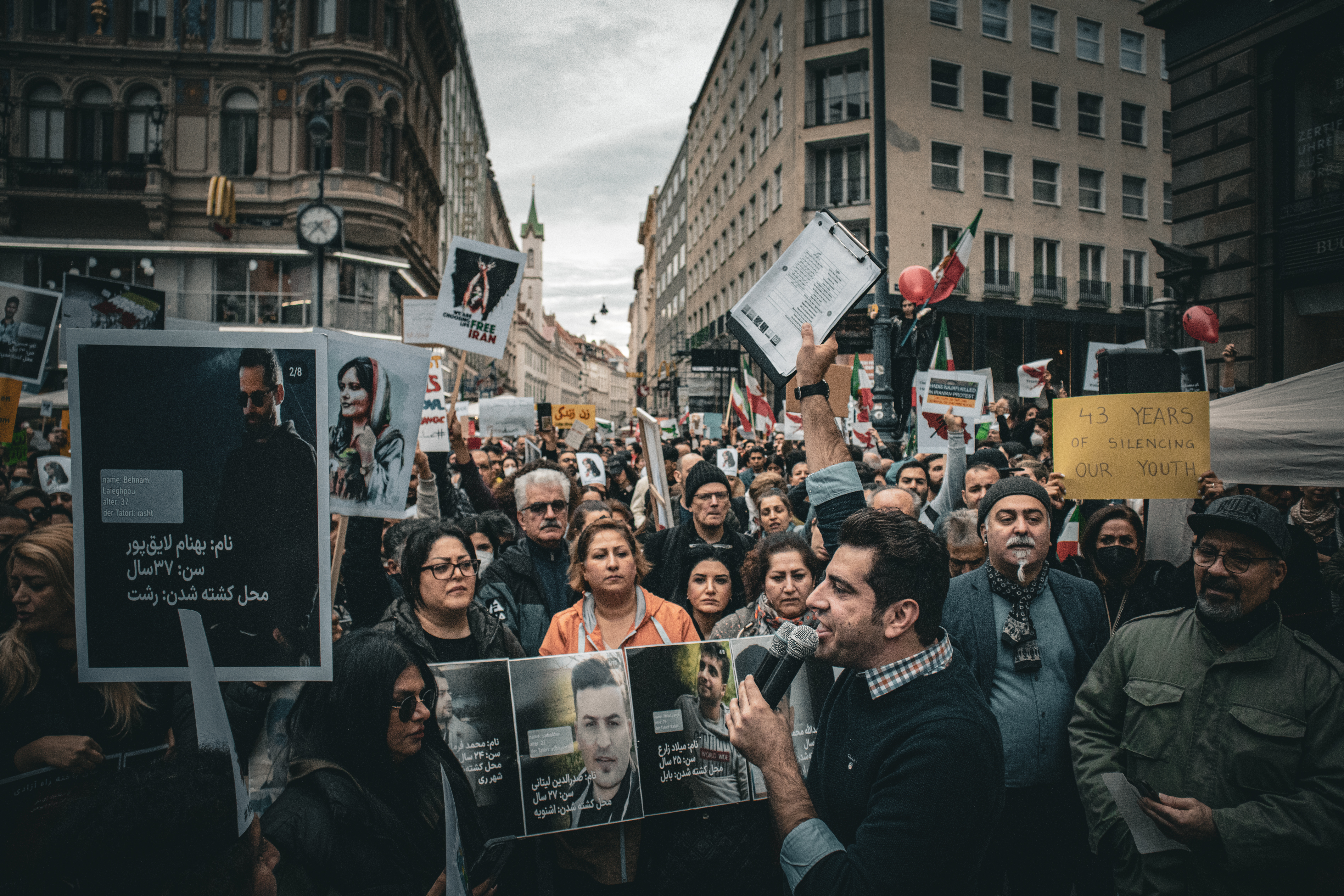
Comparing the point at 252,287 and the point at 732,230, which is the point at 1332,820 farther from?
the point at 732,230

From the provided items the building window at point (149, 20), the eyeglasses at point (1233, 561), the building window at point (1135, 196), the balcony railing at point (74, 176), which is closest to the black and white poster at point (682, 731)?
the eyeglasses at point (1233, 561)

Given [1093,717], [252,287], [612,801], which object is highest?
[252,287]

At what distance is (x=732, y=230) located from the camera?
42.0 meters

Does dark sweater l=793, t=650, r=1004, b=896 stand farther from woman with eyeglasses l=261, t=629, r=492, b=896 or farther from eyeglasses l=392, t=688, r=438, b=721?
eyeglasses l=392, t=688, r=438, b=721

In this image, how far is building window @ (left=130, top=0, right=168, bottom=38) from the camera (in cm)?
3241

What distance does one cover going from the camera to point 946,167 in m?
29.1

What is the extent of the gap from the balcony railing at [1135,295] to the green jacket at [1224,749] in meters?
33.0

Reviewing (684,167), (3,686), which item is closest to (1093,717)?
(3,686)

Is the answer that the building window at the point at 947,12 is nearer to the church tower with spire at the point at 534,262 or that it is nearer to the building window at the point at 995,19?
the building window at the point at 995,19

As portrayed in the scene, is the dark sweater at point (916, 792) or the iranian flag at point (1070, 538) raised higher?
the iranian flag at point (1070, 538)

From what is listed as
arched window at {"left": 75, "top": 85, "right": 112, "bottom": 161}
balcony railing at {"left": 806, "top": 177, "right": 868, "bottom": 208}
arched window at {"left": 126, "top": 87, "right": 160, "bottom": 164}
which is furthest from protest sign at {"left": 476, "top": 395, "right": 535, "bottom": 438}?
arched window at {"left": 75, "top": 85, "right": 112, "bottom": 161}

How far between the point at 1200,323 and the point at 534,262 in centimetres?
12503

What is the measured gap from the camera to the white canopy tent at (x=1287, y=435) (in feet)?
15.0

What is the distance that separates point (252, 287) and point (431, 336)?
3135 centimetres
